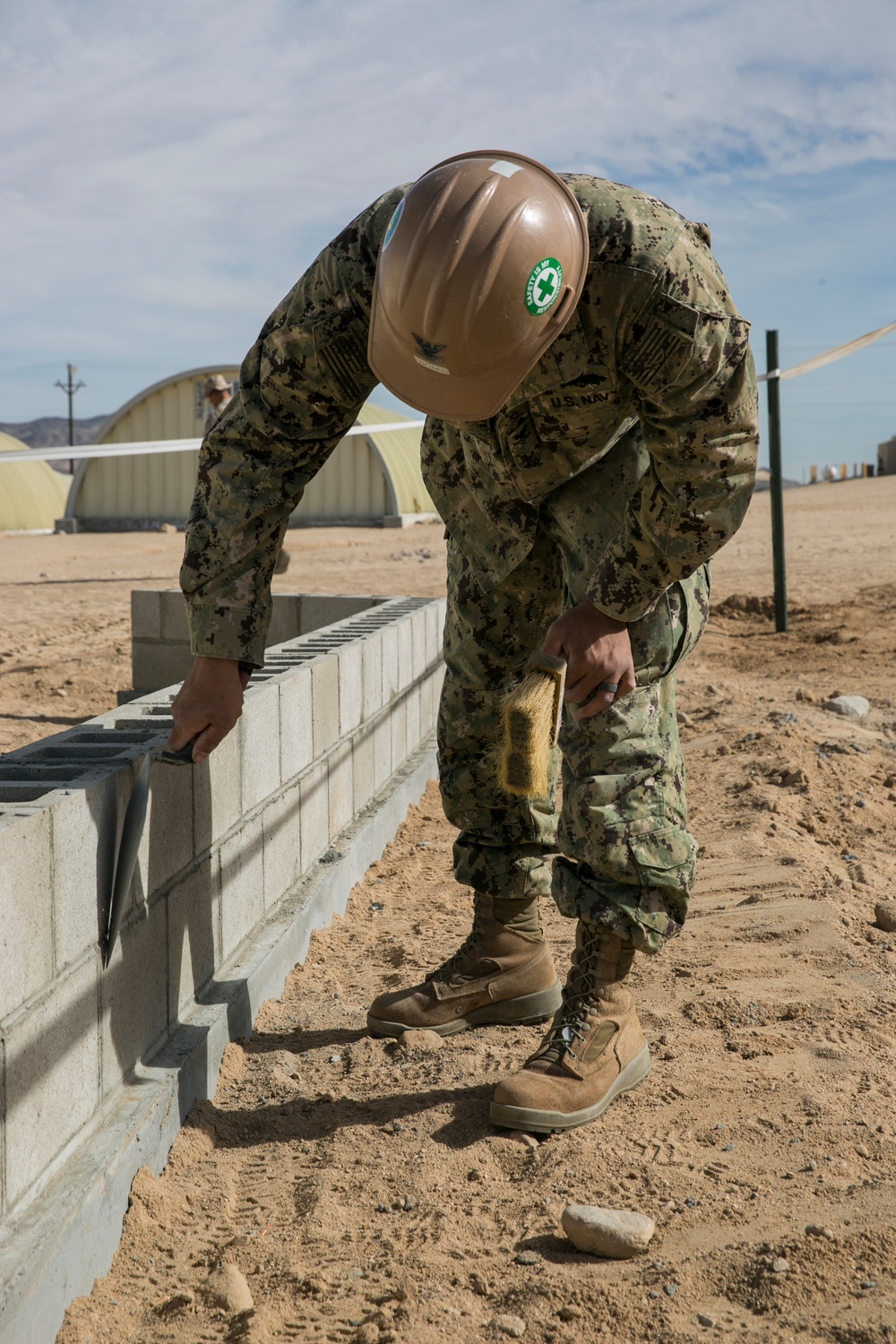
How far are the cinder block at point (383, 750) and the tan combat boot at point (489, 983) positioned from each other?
156cm

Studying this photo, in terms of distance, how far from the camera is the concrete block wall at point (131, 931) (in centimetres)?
165

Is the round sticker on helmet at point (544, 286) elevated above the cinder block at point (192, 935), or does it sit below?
above

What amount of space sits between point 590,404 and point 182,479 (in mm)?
22066

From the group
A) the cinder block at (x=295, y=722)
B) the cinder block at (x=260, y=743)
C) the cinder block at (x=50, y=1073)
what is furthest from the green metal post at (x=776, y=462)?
the cinder block at (x=50, y=1073)

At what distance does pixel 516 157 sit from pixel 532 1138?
1.74 metres

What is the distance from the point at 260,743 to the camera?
9.32 feet

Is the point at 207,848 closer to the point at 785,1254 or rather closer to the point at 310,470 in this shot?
the point at 310,470

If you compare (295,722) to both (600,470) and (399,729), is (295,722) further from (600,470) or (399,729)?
(399,729)

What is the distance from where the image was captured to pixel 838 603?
9219mm

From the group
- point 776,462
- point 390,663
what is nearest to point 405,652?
point 390,663

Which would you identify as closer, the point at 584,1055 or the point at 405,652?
the point at 584,1055

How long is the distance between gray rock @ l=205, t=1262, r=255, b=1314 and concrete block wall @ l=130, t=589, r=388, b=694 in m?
4.18

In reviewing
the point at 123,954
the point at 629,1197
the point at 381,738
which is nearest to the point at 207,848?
the point at 123,954

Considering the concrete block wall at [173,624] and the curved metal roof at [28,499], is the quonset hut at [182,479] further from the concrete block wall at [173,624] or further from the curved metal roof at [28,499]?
the concrete block wall at [173,624]
